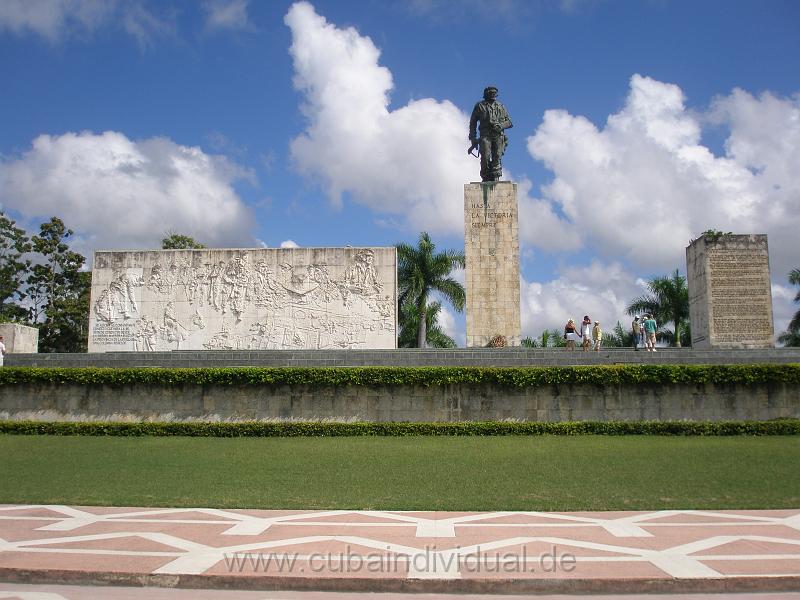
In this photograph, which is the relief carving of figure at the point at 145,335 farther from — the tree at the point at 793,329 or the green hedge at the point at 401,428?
the tree at the point at 793,329

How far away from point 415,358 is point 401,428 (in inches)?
80.2

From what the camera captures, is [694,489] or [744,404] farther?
[744,404]

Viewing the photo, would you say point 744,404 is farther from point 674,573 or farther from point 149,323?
point 149,323

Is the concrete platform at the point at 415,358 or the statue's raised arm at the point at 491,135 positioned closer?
the concrete platform at the point at 415,358

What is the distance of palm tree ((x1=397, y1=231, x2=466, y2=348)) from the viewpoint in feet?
77.5

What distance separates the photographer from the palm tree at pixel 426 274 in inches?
930

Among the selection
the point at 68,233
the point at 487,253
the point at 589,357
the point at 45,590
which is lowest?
the point at 45,590

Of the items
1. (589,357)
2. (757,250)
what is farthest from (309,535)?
(757,250)

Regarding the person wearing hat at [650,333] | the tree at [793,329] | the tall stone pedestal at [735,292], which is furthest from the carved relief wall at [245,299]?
the tree at [793,329]

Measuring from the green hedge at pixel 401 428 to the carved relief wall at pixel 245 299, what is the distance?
14.6 ft

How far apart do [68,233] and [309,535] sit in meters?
26.2

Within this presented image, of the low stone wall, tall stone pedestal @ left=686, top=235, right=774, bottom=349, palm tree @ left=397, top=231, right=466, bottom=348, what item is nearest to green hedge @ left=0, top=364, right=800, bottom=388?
the low stone wall

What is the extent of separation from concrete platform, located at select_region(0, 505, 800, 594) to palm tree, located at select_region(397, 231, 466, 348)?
17.4 meters

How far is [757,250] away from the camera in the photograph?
17.0 m
